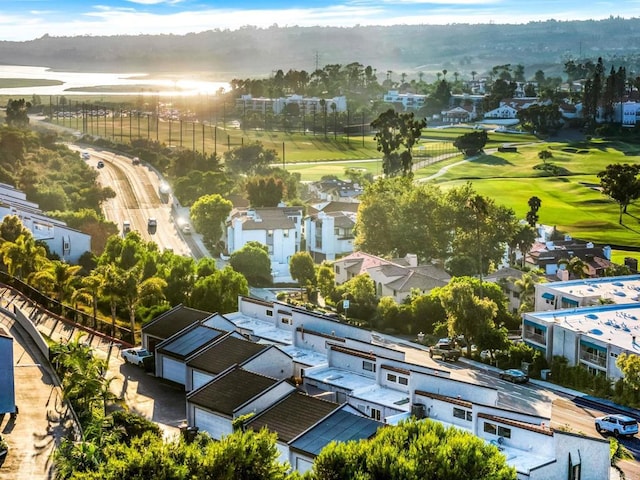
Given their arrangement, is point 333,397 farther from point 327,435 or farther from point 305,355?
point 327,435

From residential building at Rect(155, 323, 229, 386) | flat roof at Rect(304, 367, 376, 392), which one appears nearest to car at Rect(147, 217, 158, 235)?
residential building at Rect(155, 323, 229, 386)

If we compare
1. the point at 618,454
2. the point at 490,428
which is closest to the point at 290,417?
the point at 490,428

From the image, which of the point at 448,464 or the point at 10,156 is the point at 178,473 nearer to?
the point at 448,464

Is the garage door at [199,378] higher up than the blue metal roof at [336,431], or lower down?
lower down

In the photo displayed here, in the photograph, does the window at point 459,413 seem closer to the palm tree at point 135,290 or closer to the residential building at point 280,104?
the palm tree at point 135,290

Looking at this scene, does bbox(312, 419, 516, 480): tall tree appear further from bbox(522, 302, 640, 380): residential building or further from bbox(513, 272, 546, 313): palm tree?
bbox(513, 272, 546, 313): palm tree

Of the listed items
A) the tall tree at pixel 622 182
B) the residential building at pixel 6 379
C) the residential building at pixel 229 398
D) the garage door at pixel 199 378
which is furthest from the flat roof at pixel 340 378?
the tall tree at pixel 622 182

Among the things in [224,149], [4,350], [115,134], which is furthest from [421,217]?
[115,134]
